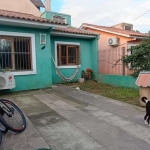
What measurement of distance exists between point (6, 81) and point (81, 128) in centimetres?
401

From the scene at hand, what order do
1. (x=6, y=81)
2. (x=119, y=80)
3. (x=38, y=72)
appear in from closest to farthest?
(x=6, y=81) < (x=38, y=72) < (x=119, y=80)

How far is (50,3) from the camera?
13242 mm

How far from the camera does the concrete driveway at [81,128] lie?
264cm

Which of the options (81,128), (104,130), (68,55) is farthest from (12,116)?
(68,55)

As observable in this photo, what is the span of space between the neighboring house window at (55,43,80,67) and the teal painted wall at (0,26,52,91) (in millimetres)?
1746

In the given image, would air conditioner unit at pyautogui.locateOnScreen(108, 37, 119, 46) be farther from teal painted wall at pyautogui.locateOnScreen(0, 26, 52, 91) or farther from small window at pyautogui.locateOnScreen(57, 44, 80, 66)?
teal painted wall at pyautogui.locateOnScreen(0, 26, 52, 91)

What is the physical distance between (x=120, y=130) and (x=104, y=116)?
34.1 inches

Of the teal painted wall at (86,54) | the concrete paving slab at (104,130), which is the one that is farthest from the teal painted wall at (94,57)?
Answer: the concrete paving slab at (104,130)

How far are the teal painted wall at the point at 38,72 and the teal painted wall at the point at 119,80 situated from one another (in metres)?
3.71

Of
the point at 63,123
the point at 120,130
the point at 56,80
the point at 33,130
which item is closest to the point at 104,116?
the point at 120,130

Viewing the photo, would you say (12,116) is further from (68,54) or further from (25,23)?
(68,54)

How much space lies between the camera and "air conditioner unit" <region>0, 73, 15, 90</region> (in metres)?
6.02

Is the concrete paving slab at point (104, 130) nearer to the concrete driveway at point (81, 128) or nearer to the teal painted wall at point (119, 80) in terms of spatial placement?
the concrete driveway at point (81, 128)

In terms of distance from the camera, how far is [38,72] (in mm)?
7398
